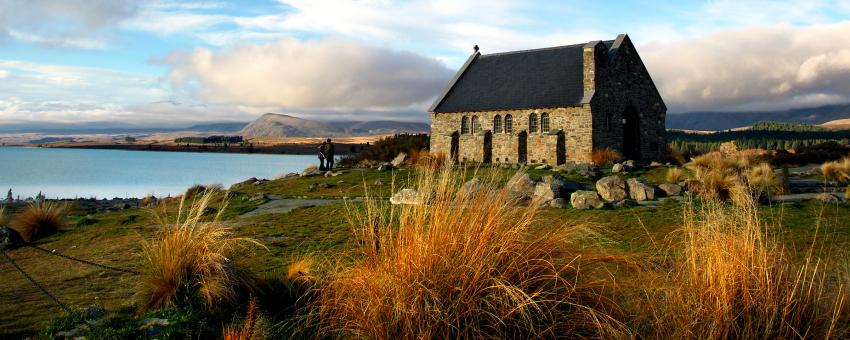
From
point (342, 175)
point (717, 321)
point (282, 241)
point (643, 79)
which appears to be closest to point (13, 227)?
point (282, 241)

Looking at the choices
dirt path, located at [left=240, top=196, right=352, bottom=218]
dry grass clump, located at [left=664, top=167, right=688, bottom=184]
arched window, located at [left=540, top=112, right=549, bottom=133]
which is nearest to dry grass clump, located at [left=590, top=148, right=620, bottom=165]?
arched window, located at [left=540, top=112, right=549, bottom=133]

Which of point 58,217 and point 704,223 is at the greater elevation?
point 704,223

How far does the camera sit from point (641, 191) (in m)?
14.3

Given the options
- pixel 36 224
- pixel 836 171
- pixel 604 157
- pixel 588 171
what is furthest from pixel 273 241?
pixel 604 157

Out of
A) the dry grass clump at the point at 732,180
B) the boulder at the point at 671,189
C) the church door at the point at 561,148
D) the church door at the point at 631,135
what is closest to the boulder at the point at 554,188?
the boulder at the point at 671,189

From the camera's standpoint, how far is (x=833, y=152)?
2636 cm

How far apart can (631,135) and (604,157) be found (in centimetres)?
560

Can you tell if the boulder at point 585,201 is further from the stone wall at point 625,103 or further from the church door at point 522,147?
the church door at point 522,147

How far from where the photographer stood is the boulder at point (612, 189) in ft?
46.4

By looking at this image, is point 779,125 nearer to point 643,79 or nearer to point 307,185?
point 643,79

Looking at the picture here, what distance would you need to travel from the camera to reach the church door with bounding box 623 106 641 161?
32.6 m

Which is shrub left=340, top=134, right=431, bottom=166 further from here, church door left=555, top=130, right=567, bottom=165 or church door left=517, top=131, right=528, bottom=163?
church door left=555, top=130, right=567, bottom=165

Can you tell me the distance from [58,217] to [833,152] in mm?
28444

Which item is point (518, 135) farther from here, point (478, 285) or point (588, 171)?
point (478, 285)
